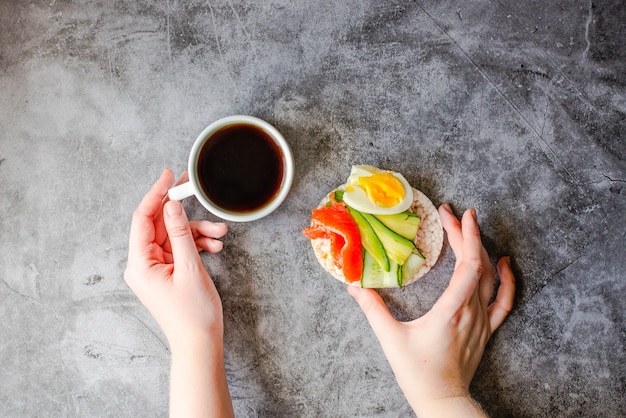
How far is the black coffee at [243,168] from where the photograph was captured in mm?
1801

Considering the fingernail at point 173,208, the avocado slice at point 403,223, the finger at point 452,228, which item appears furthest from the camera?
the finger at point 452,228

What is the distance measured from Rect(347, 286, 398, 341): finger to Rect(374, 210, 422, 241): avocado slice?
0.83 feet

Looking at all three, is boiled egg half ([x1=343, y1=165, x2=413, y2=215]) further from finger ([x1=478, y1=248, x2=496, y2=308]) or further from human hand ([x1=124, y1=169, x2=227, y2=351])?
human hand ([x1=124, y1=169, x2=227, y2=351])

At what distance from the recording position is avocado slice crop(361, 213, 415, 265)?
175 cm

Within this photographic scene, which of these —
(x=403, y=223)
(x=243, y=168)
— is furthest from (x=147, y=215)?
(x=403, y=223)

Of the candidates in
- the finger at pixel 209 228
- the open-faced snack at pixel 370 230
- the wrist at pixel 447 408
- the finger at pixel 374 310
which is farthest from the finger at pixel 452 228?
the finger at pixel 209 228

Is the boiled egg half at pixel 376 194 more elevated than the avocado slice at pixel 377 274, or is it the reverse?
the boiled egg half at pixel 376 194

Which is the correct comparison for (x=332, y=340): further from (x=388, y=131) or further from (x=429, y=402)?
(x=388, y=131)

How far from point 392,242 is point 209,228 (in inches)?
26.0

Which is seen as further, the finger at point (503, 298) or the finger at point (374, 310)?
the finger at point (503, 298)

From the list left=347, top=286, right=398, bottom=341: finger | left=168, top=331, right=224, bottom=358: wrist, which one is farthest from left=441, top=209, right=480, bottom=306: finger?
left=168, top=331, right=224, bottom=358: wrist

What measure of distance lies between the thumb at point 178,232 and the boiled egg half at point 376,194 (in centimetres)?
55

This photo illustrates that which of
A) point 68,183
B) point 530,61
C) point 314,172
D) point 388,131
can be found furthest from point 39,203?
point 530,61

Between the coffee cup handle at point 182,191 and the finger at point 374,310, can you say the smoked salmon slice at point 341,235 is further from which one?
the coffee cup handle at point 182,191
